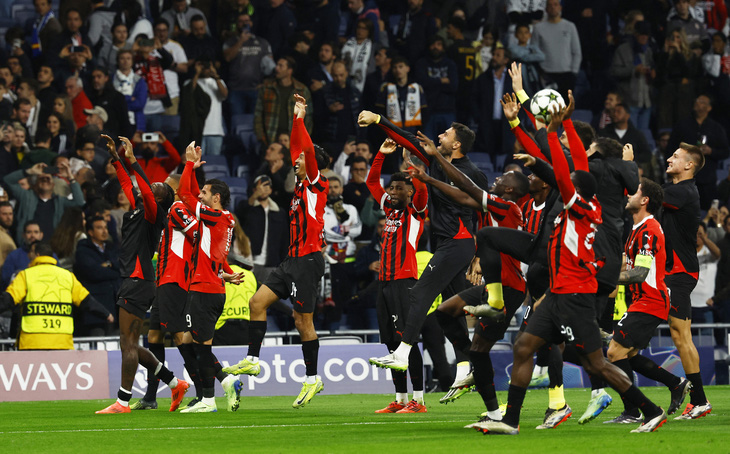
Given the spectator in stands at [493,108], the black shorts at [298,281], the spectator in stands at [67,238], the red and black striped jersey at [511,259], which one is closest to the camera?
the red and black striped jersey at [511,259]

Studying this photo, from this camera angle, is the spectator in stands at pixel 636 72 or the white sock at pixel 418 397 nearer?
the white sock at pixel 418 397

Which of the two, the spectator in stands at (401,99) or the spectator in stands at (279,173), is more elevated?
the spectator in stands at (401,99)

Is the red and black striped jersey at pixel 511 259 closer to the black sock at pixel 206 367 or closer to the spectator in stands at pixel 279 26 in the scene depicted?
the black sock at pixel 206 367

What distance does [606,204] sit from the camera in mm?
9977

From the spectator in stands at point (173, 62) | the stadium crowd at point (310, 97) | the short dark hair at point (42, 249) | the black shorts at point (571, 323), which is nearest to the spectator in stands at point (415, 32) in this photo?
the stadium crowd at point (310, 97)

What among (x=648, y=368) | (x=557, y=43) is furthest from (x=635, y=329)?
(x=557, y=43)

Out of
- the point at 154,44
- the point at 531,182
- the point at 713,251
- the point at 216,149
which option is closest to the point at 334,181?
the point at 216,149

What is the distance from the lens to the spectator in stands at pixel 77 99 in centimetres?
2011

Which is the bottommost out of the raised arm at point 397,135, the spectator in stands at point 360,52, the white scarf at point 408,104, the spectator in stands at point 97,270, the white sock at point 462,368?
the white sock at point 462,368

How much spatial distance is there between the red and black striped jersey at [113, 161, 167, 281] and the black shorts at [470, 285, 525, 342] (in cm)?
391

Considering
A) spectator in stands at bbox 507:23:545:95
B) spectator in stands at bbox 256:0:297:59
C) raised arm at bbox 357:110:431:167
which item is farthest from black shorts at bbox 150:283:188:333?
spectator in stands at bbox 507:23:545:95

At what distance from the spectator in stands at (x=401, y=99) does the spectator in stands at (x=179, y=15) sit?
4171 millimetres

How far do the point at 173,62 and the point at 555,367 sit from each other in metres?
12.7

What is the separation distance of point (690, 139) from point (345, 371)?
30.1 ft
